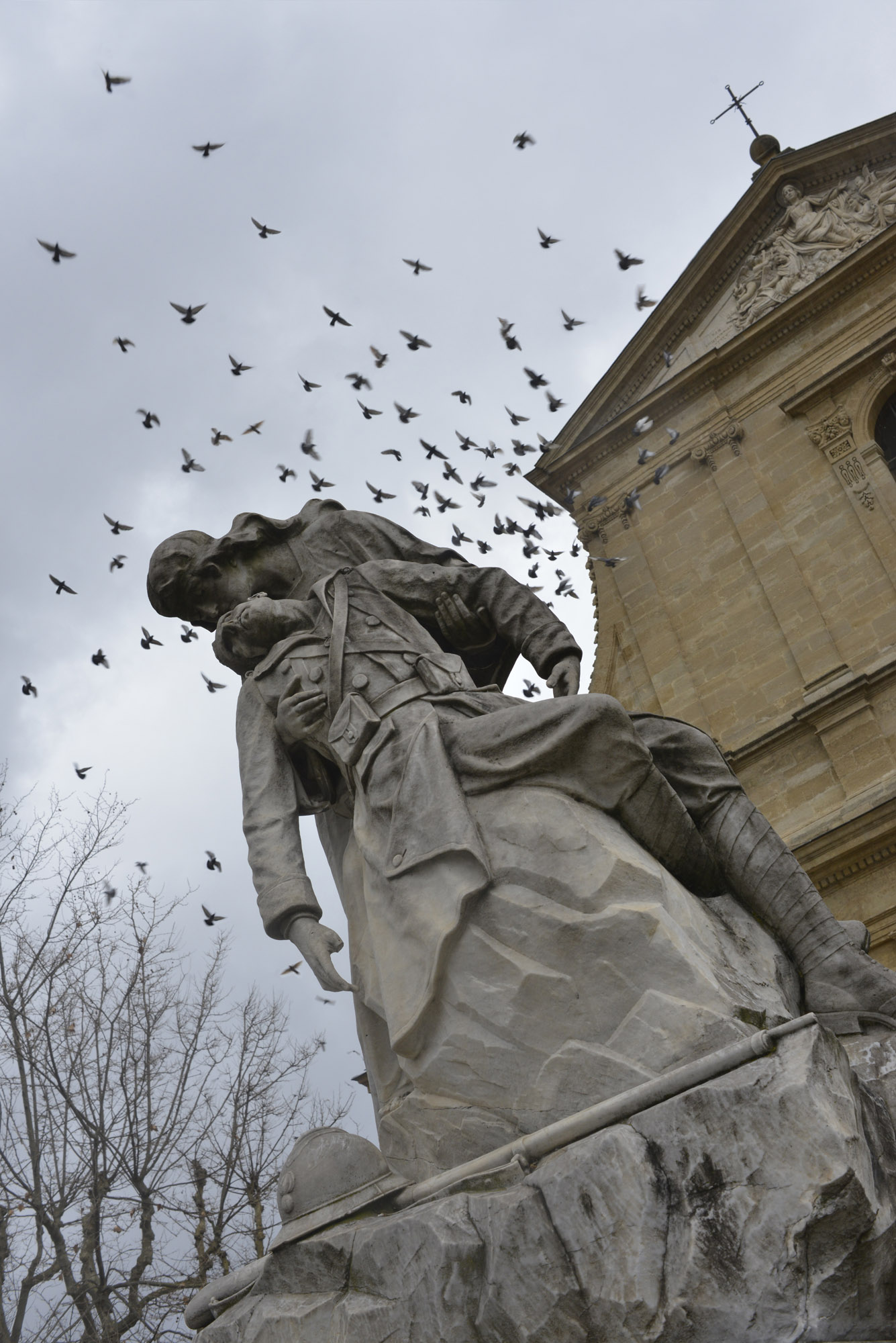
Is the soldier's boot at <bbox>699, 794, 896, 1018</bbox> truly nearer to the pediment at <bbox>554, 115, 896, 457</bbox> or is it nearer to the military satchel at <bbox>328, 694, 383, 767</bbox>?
the military satchel at <bbox>328, 694, 383, 767</bbox>

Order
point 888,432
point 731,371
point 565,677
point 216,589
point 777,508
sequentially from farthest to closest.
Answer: point 731,371, point 777,508, point 888,432, point 216,589, point 565,677

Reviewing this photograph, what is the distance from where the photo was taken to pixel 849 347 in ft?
53.1

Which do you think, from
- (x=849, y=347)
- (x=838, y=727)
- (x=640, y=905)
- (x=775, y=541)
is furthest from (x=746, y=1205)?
(x=849, y=347)

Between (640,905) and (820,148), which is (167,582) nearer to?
(640,905)

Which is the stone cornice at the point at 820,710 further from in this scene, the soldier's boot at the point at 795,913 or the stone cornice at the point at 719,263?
the soldier's boot at the point at 795,913

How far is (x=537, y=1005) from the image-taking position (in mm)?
2662

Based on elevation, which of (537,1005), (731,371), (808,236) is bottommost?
(537,1005)

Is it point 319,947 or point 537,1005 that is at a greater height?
point 319,947

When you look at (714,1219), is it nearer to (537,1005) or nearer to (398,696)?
(537,1005)

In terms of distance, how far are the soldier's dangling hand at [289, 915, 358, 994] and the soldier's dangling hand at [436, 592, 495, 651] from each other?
3.72 ft

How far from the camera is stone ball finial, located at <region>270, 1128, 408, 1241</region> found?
8.85 feet

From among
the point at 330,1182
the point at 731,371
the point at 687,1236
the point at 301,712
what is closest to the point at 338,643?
the point at 301,712

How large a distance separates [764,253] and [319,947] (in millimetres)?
17163

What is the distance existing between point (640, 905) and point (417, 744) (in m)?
0.77
